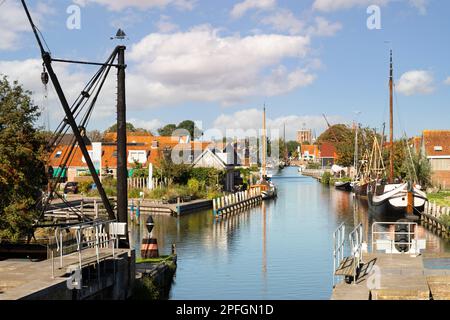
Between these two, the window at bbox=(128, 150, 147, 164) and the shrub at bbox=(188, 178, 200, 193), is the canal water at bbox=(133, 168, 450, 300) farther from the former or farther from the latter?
the window at bbox=(128, 150, 147, 164)

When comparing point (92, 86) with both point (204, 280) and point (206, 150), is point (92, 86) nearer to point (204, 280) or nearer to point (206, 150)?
point (204, 280)

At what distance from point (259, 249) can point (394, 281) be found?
70.7 feet

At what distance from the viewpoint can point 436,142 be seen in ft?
269

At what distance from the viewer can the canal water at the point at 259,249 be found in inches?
1107

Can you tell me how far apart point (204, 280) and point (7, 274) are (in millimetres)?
12794

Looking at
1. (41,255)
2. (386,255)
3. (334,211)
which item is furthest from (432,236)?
(41,255)

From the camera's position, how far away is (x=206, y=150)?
78562 millimetres

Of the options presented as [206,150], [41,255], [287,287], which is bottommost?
[287,287]

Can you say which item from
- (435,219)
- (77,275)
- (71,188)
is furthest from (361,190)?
(77,275)

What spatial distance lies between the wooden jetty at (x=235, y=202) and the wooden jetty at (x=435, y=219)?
17.1m

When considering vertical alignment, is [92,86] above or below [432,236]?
above

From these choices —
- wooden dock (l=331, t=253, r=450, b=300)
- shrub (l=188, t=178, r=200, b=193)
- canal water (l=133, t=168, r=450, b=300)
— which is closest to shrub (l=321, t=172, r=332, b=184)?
canal water (l=133, t=168, r=450, b=300)

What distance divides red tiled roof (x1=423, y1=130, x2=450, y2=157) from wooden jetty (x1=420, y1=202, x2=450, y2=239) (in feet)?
80.6

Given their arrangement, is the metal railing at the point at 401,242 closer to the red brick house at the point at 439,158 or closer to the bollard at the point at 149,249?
the bollard at the point at 149,249
